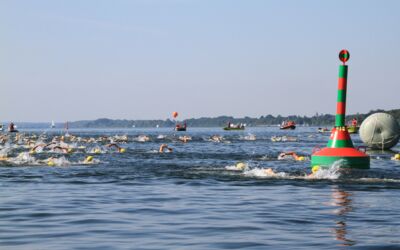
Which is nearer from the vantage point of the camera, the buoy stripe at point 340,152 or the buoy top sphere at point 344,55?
the buoy stripe at point 340,152

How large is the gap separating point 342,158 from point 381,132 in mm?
27882

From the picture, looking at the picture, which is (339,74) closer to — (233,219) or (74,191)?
(74,191)

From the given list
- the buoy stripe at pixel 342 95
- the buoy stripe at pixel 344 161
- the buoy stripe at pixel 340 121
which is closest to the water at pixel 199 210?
the buoy stripe at pixel 344 161

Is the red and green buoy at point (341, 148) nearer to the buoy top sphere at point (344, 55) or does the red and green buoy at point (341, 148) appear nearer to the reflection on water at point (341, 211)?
the buoy top sphere at point (344, 55)

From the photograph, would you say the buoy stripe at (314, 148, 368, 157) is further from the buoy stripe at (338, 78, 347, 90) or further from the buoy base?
the buoy stripe at (338, 78, 347, 90)

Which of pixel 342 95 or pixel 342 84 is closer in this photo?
pixel 342 95

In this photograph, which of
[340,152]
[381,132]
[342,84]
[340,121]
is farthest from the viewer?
[381,132]

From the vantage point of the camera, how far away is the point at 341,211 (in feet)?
49.7

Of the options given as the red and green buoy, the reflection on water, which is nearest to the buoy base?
the red and green buoy

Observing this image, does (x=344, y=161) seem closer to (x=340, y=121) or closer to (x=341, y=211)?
(x=340, y=121)

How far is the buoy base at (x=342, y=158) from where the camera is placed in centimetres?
2767

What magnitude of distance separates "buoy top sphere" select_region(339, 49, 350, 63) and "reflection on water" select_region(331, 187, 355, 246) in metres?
11.0

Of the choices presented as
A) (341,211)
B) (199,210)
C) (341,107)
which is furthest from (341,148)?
(199,210)

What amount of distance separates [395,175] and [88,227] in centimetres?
1780
